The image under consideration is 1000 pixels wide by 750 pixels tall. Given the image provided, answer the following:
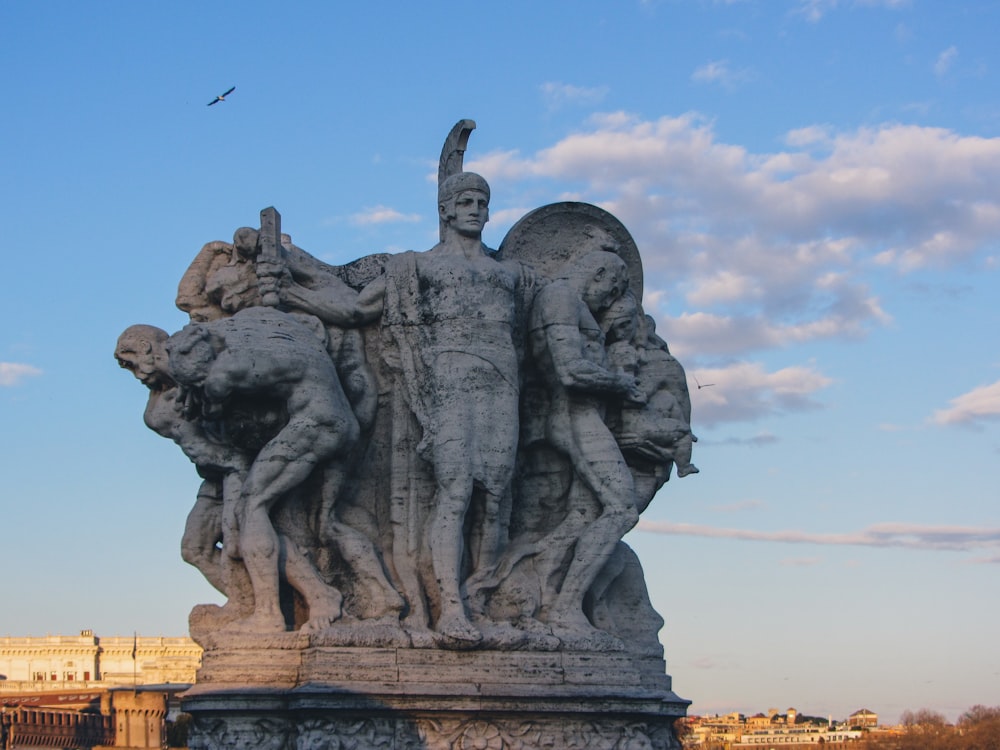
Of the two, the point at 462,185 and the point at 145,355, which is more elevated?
the point at 462,185

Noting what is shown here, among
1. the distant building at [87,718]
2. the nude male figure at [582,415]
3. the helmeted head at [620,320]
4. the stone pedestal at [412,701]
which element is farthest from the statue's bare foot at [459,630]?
the distant building at [87,718]

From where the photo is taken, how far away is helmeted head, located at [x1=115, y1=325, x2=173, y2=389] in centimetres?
1412

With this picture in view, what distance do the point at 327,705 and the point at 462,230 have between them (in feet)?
13.4

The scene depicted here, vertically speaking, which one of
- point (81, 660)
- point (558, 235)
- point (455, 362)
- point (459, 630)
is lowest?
point (459, 630)

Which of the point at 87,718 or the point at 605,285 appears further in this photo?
the point at 87,718

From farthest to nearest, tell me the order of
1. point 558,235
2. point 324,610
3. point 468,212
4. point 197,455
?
point 558,235 → point 468,212 → point 197,455 → point 324,610

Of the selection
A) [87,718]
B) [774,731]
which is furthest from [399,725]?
[774,731]

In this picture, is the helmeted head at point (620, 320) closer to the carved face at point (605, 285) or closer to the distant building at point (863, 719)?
the carved face at point (605, 285)

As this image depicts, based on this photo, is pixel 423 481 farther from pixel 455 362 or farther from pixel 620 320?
pixel 620 320

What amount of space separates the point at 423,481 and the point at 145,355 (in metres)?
2.56

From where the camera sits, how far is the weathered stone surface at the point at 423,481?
12914 mm

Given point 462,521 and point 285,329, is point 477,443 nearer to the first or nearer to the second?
point 462,521

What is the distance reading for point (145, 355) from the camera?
14.1 metres

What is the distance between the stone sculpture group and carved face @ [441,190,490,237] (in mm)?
15
